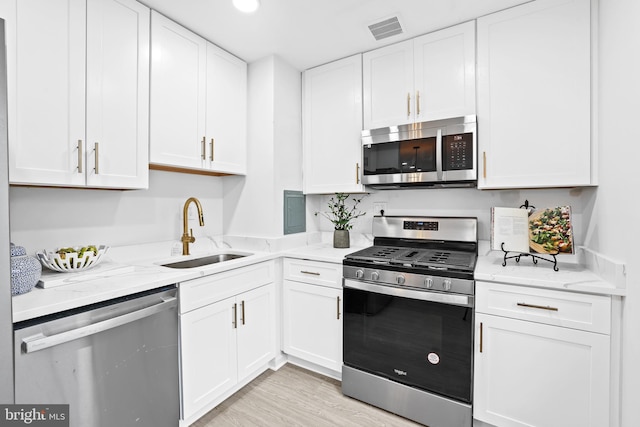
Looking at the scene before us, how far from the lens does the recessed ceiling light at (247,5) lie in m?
1.80

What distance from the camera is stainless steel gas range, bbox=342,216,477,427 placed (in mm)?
1679

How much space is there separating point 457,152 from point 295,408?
200 cm

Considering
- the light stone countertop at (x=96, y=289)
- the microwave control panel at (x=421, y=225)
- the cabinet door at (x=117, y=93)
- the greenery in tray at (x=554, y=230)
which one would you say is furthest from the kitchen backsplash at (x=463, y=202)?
the cabinet door at (x=117, y=93)

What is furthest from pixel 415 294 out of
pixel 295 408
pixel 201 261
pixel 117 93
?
pixel 117 93

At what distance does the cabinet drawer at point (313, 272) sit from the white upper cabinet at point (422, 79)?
3.82 feet

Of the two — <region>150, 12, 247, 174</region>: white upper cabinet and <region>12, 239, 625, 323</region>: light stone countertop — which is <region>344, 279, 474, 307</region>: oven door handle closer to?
<region>12, 239, 625, 323</region>: light stone countertop

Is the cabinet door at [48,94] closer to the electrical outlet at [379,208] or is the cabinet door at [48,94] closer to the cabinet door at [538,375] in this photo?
the electrical outlet at [379,208]

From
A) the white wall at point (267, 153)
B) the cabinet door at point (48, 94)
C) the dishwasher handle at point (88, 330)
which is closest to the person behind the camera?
the dishwasher handle at point (88, 330)

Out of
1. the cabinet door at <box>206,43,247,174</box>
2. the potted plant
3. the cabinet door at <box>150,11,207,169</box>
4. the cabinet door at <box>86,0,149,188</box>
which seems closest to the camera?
the cabinet door at <box>86,0,149,188</box>

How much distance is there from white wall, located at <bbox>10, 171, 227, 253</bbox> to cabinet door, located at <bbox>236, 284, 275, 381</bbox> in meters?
0.80

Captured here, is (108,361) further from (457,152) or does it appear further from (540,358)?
(457,152)

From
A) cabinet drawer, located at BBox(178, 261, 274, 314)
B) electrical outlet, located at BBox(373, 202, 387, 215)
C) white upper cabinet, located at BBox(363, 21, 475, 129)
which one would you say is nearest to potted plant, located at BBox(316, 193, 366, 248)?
electrical outlet, located at BBox(373, 202, 387, 215)

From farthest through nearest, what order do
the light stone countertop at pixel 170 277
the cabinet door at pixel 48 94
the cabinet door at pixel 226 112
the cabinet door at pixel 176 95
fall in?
the cabinet door at pixel 226 112 < the cabinet door at pixel 176 95 < the cabinet door at pixel 48 94 < the light stone countertop at pixel 170 277

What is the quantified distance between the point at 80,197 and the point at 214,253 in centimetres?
97
